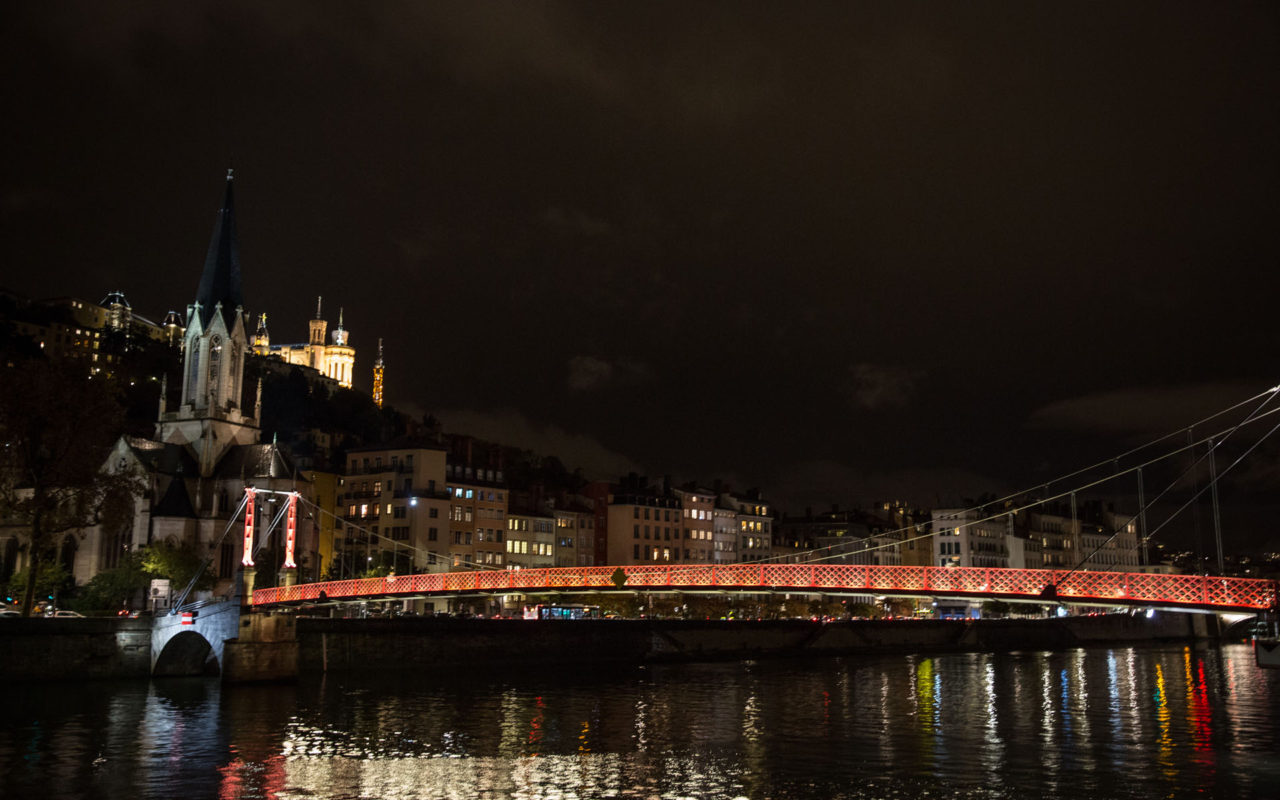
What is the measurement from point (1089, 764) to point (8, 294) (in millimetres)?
158484

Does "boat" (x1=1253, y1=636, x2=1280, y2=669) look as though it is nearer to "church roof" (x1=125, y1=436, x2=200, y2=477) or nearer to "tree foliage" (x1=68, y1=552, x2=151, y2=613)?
"tree foliage" (x1=68, y1=552, x2=151, y2=613)

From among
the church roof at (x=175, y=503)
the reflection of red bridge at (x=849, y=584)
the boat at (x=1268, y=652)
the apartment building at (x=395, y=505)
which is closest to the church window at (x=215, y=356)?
the church roof at (x=175, y=503)

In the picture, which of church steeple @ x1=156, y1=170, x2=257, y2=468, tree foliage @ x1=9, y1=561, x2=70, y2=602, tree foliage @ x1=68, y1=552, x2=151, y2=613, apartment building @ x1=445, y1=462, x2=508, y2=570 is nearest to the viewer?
tree foliage @ x1=68, y1=552, x2=151, y2=613

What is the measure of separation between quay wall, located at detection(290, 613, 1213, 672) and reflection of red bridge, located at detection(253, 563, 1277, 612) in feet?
20.4

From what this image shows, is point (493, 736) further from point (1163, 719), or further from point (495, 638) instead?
point (495, 638)

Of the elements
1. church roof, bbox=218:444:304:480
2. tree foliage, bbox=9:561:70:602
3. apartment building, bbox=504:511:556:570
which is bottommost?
tree foliage, bbox=9:561:70:602

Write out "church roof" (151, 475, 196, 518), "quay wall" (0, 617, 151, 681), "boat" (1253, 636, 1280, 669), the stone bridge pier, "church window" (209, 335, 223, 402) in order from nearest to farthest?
"boat" (1253, 636, 1280, 669), "quay wall" (0, 617, 151, 681), the stone bridge pier, "church roof" (151, 475, 196, 518), "church window" (209, 335, 223, 402)

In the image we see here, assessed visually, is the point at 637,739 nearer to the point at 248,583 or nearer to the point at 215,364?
the point at 248,583

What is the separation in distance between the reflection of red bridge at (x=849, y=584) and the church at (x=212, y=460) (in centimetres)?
2599

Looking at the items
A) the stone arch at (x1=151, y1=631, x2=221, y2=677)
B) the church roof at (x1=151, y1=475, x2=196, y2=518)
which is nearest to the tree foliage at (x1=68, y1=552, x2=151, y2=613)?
the church roof at (x1=151, y1=475, x2=196, y2=518)

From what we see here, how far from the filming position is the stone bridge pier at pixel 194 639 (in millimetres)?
52500

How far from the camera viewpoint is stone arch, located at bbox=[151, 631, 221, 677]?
178 ft

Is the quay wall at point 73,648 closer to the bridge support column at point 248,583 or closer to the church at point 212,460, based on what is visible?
the bridge support column at point 248,583

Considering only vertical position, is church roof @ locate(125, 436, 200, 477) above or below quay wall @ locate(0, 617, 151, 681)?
above
